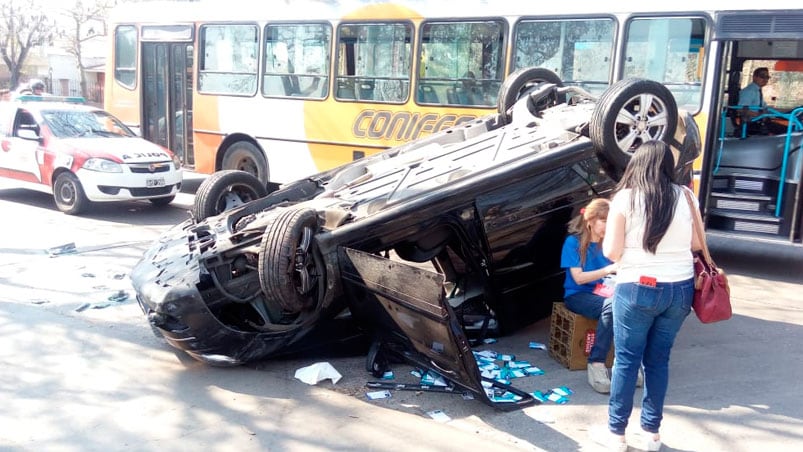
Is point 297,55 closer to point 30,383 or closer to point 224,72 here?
point 224,72

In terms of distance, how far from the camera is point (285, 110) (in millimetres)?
10289

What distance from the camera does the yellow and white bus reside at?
7590 mm

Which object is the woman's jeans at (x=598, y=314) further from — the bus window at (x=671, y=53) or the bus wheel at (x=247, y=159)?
the bus wheel at (x=247, y=159)

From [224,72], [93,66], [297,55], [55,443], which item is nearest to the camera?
[55,443]

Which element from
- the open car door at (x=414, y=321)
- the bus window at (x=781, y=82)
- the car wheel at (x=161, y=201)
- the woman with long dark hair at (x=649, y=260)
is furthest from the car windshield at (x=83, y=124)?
the woman with long dark hair at (x=649, y=260)

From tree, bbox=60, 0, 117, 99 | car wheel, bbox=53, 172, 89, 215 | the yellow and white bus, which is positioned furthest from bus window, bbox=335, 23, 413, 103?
tree, bbox=60, 0, 117, 99

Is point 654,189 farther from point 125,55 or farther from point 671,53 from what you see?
point 125,55

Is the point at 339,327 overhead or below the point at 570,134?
below

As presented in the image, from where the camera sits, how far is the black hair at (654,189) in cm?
344

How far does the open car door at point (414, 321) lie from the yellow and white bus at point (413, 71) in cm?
460

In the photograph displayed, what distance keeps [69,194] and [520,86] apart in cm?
707

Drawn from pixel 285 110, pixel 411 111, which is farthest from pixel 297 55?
pixel 411 111

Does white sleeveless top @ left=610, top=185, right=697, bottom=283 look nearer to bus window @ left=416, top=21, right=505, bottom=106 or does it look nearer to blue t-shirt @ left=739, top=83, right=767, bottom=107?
bus window @ left=416, top=21, right=505, bottom=106

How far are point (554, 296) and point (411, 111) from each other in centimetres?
430
